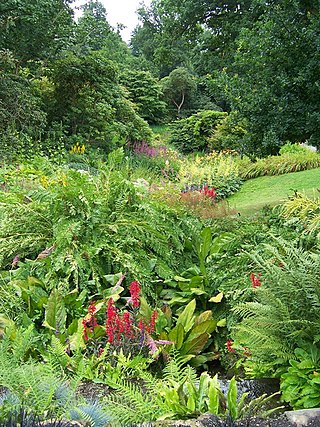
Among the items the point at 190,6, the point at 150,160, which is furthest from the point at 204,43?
the point at 150,160

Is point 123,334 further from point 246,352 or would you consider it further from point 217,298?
point 217,298

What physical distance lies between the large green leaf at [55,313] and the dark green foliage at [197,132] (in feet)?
59.5

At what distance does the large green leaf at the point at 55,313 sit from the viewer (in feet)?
11.2

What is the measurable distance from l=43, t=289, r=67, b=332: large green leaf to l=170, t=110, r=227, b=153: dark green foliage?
59.5 ft

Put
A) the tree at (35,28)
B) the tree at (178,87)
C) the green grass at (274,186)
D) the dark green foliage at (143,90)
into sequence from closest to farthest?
1. the green grass at (274,186)
2. the tree at (35,28)
3. the dark green foliage at (143,90)
4. the tree at (178,87)

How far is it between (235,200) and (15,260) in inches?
300

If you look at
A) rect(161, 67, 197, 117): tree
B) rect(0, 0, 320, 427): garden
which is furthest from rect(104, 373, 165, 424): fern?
rect(161, 67, 197, 117): tree

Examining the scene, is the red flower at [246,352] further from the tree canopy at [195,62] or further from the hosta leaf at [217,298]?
the tree canopy at [195,62]

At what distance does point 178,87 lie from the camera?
1161 inches

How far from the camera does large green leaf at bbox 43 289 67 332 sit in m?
3.40

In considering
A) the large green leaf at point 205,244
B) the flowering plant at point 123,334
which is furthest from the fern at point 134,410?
the large green leaf at point 205,244

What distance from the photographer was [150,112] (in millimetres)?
26094

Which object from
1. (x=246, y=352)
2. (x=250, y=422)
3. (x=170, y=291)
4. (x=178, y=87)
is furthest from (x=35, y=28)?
(x=178, y=87)

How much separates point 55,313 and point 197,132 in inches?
Answer: 734
